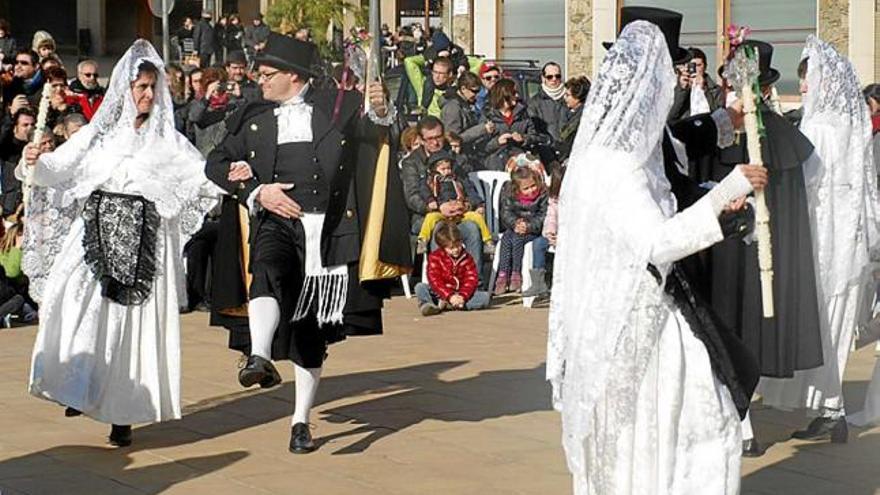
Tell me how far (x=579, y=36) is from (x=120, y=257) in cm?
1897

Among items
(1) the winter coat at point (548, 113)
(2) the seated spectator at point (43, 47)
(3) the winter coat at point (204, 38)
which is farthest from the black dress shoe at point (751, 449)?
(3) the winter coat at point (204, 38)

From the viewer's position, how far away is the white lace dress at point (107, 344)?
9.52 m

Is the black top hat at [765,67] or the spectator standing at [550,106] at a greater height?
the black top hat at [765,67]

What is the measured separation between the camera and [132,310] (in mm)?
9648

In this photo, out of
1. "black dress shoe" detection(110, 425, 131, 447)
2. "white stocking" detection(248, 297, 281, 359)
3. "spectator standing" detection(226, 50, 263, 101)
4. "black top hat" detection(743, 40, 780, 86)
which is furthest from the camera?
"spectator standing" detection(226, 50, 263, 101)

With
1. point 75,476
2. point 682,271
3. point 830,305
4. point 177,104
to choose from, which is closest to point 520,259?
point 177,104

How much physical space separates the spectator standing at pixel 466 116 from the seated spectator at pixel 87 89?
3.02 meters

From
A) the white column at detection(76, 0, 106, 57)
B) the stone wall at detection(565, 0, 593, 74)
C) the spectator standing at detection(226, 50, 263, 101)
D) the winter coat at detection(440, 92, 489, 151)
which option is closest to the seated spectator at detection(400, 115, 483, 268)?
the winter coat at detection(440, 92, 489, 151)

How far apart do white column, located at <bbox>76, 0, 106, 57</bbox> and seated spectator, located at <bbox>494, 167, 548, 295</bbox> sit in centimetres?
3078

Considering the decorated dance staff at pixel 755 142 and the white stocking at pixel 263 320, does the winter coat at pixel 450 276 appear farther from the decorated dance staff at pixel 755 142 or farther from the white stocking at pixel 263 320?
the decorated dance staff at pixel 755 142

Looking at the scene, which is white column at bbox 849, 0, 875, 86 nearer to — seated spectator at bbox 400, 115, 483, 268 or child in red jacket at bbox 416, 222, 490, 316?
seated spectator at bbox 400, 115, 483, 268

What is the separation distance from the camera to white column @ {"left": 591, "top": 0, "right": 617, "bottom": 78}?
2744 centimetres

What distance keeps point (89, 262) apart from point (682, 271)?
12.8 ft

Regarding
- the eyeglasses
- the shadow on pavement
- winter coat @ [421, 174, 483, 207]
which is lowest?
the shadow on pavement
